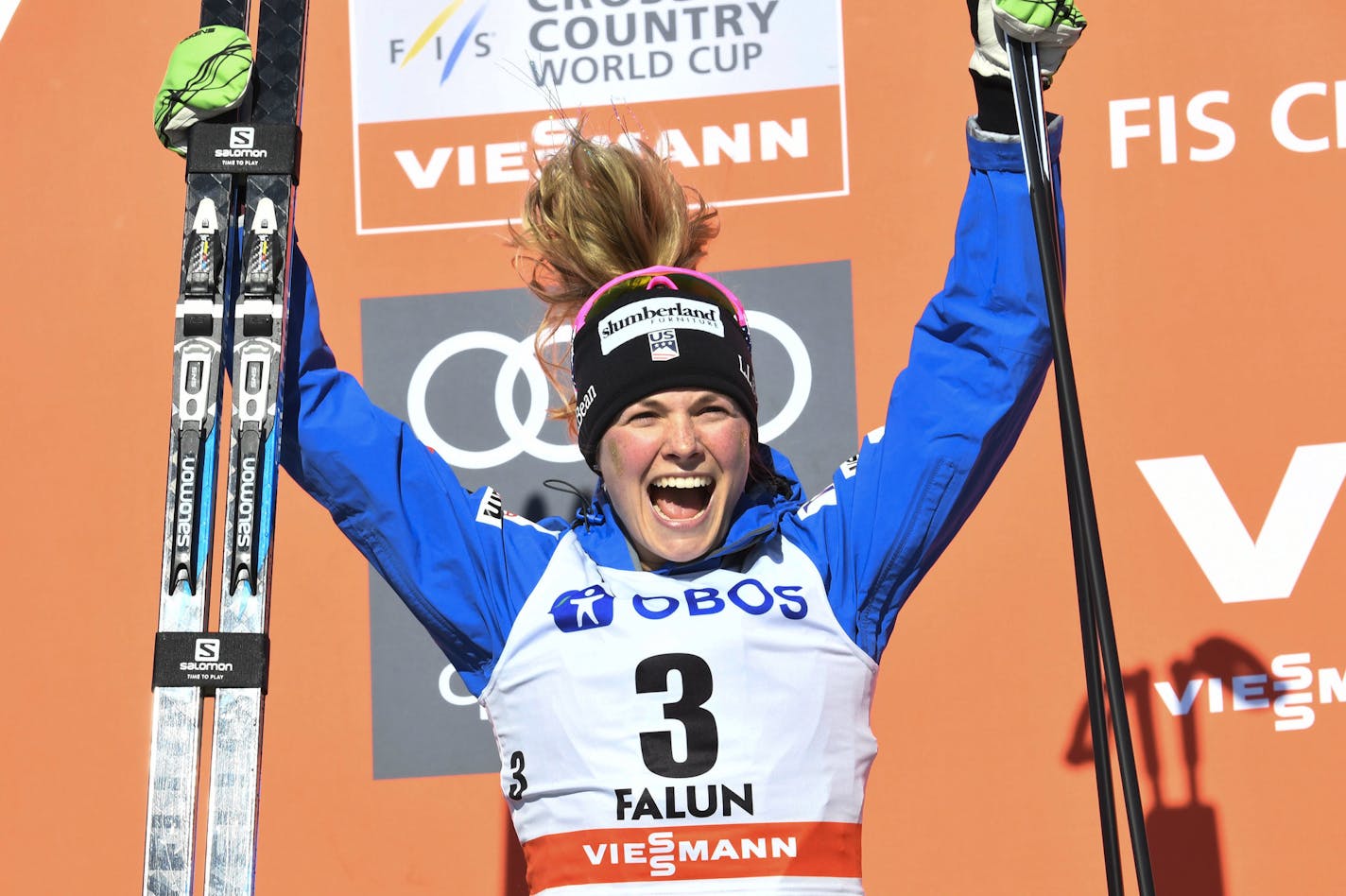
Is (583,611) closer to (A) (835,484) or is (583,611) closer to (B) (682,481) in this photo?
(B) (682,481)

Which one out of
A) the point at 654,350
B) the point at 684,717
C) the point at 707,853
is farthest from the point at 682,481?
the point at 707,853

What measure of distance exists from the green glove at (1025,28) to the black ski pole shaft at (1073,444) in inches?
0.7

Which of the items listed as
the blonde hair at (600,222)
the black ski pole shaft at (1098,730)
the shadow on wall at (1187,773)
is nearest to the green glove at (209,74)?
the blonde hair at (600,222)

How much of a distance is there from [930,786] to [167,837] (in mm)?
1111

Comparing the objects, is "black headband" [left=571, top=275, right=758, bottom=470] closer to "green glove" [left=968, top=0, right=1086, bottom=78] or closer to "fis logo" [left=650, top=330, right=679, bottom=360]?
"fis logo" [left=650, top=330, right=679, bottom=360]

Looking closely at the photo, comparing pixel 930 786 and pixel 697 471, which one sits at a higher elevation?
pixel 697 471

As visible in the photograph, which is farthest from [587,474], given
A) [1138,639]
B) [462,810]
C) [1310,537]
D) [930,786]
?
[1310,537]

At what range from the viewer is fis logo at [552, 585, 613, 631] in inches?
69.5

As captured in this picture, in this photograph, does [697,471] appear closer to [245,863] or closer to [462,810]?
[245,863]

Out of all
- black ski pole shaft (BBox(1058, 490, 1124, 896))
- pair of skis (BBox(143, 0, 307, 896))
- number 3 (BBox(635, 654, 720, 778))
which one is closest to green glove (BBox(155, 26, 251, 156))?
pair of skis (BBox(143, 0, 307, 896))

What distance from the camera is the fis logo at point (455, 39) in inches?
98.3

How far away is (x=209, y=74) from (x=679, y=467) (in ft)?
2.40

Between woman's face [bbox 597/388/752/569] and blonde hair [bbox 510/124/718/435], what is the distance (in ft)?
0.91

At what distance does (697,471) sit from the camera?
1.77 meters
